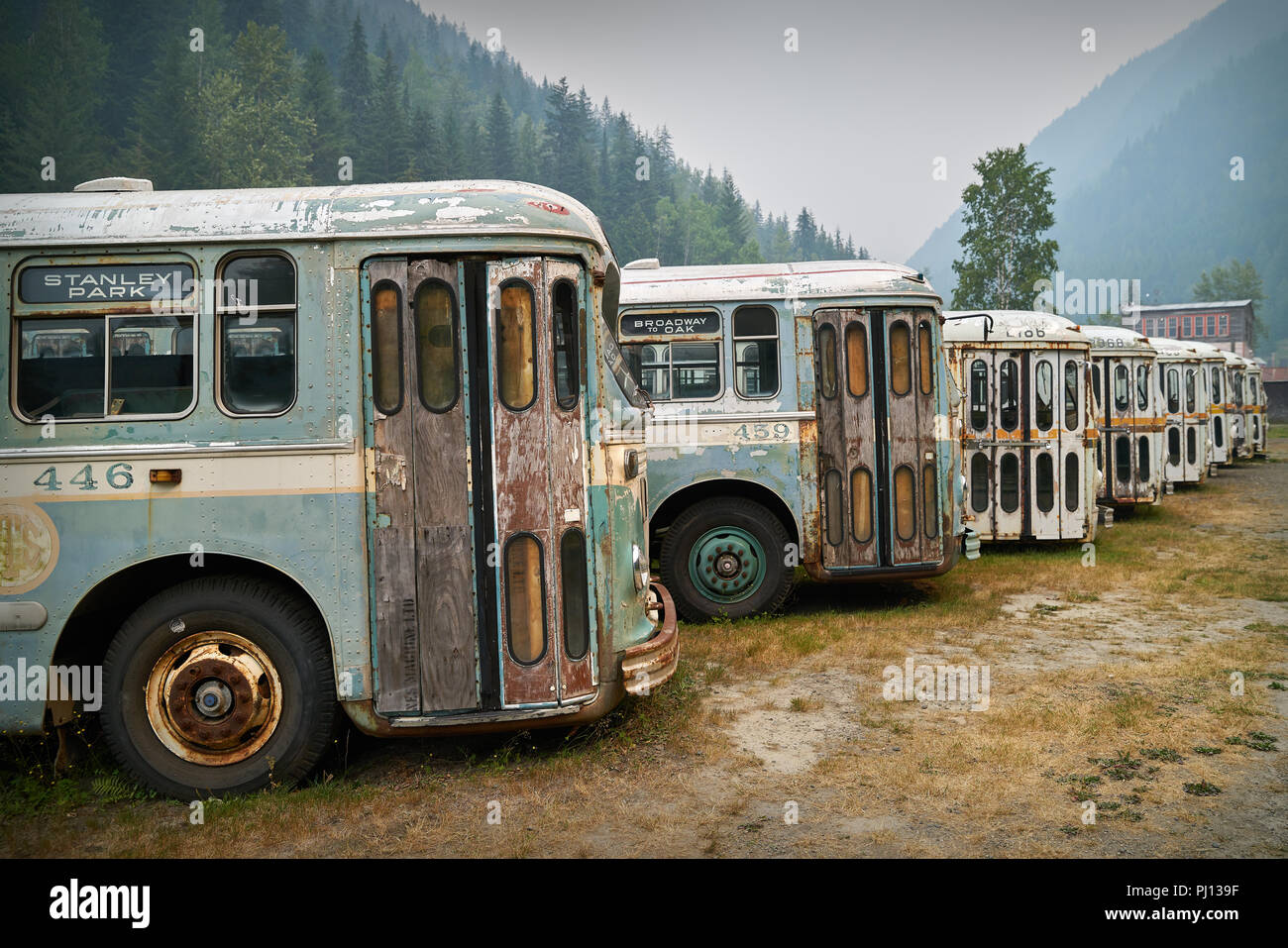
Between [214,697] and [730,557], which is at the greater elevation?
[730,557]

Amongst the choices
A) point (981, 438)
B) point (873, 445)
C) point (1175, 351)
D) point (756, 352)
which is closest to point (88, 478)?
point (756, 352)

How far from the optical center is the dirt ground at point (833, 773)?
4336 mm

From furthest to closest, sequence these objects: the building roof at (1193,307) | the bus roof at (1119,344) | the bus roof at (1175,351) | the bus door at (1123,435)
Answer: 1. the building roof at (1193,307)
2. the bus roof at (1175,351)
3. the bus roof at (1119,344)
4. the bus door at (1123,435)

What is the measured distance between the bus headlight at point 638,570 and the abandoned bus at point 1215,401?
804 inches

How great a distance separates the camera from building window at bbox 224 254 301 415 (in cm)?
486

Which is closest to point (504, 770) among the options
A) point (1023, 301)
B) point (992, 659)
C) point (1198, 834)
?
point (1198, 834)

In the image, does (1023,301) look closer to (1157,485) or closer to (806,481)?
(1157,485)

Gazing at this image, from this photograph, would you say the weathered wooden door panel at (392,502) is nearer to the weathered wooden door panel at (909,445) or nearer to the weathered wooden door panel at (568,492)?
the weathered wooden door panel at (568,492)

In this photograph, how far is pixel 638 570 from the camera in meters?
5.43

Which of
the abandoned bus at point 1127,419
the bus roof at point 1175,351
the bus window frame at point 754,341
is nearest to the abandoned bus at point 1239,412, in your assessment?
the bus roof at point 1175,351

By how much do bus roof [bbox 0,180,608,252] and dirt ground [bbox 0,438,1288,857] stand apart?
9.91ft

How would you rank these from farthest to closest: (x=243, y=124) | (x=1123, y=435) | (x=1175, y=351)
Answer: (x=243, y=124)
(x=1175, y=351)
(x=1123, y=435)

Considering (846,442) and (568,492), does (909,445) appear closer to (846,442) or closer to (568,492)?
(846,442)

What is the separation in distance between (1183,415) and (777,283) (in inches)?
610
